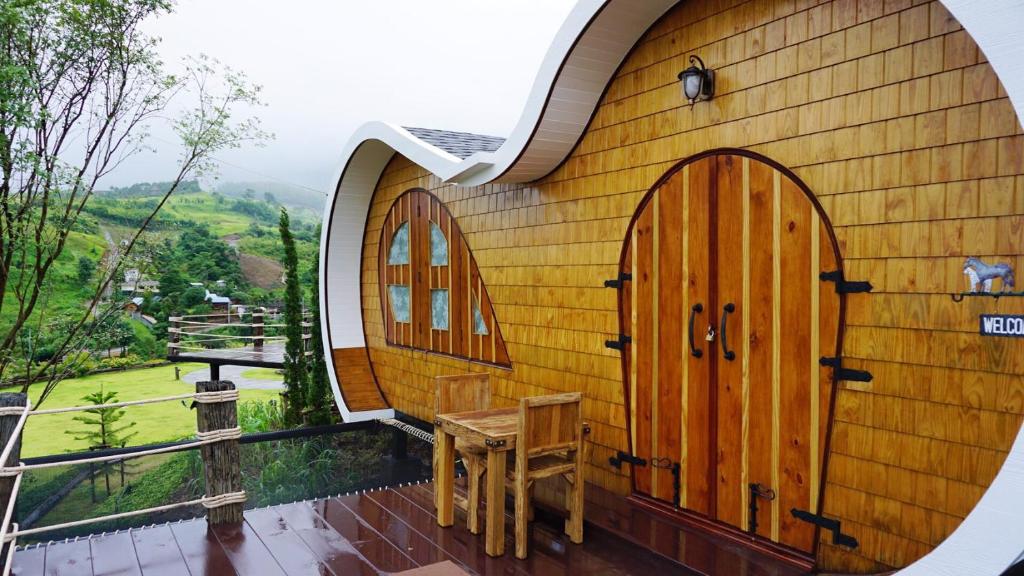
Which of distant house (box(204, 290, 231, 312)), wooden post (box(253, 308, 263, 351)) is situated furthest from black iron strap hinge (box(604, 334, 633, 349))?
distant house (box(204, 290, 231, 312))

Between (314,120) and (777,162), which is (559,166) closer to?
(777,162)

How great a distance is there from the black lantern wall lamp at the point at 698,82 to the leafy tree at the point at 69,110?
287 inches

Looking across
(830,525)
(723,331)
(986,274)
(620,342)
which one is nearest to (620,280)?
(620,342)

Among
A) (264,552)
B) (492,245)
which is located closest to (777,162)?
(492,245)

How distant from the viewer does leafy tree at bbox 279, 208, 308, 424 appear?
36.0 feet

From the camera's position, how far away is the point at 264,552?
380 centimetres

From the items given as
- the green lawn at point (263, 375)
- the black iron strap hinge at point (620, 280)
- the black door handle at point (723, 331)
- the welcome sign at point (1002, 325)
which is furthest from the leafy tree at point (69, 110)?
the green lawn at point (263, 375)

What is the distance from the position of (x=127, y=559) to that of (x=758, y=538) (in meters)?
3.46

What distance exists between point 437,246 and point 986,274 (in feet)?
15.7

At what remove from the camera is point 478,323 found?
230 inches

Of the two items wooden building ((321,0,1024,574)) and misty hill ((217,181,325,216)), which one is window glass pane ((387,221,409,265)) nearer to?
wooden building ((321,0,1024,574))

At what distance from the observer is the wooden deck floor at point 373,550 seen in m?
3.46

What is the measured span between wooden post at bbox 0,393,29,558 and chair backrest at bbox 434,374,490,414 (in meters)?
2.33

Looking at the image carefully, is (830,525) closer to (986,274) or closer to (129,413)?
(986,274)
